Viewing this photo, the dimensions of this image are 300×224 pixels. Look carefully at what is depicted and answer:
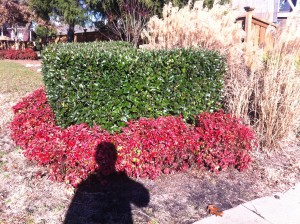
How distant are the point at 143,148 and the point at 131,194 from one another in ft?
1.87

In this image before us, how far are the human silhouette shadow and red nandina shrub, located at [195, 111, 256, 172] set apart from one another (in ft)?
3.22

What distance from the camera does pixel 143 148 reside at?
327 centimetres

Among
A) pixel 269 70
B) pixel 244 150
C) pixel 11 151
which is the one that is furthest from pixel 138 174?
pixel 269 70

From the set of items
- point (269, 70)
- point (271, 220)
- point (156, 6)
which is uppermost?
point (156, 6)

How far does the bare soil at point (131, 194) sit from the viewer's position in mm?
2662

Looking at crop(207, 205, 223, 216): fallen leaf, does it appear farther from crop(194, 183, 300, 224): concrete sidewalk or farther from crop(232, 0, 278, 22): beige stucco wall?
crop(232, 0, 278, 22): beige stucco wall

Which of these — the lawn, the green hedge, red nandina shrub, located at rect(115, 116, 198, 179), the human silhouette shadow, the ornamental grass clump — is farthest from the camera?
the lawn

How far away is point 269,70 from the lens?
412 cm

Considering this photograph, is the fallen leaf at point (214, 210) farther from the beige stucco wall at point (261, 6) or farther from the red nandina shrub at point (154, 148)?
the beige stucco wall at point (261, 6)

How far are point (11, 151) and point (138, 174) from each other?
7.24 ft

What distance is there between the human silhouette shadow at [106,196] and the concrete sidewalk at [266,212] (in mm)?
768

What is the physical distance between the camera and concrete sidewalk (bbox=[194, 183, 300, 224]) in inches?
104

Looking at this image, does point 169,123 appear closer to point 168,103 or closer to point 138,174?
point 168,103

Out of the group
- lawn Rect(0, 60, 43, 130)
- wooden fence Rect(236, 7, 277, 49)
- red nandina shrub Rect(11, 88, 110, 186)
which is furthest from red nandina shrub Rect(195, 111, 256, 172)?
lawn Rect(0, 60, 43, 130)
